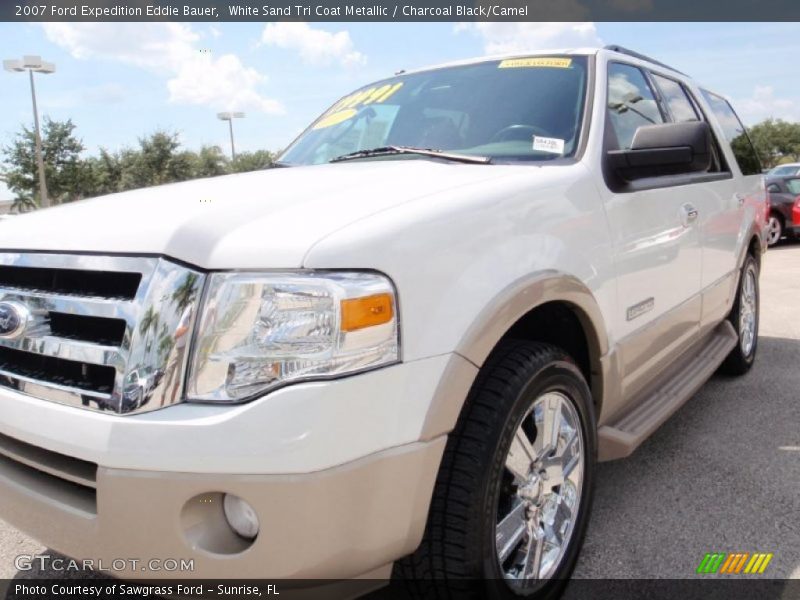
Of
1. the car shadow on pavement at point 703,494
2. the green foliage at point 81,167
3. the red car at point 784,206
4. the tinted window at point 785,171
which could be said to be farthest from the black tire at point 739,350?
the green foliage at point 81,167

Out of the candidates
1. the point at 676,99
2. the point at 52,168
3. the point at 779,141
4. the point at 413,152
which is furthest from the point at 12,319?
the point at 779,141

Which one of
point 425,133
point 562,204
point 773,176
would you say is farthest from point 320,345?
point 773,176

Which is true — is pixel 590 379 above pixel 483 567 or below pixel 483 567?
above

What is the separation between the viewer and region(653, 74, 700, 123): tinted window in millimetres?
3654

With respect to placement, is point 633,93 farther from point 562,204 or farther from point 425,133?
point 562,204

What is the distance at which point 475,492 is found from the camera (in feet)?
5.67

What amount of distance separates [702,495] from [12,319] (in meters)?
2.71

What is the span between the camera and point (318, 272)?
1.54 metres

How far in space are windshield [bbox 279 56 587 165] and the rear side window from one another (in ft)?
6.96

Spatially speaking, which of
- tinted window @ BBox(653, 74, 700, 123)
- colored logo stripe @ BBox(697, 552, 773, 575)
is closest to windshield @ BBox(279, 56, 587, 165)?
tinted window @ BBox(653, 74, 700, 123)

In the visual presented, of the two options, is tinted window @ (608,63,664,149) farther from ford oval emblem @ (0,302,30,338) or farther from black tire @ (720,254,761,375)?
ford oval emblem @ (0,302,30,338)

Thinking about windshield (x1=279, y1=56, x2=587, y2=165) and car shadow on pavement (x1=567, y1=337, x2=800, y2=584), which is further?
windshield (x1=279, y1=56, x2=587, y2=165)

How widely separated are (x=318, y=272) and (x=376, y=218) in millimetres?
228

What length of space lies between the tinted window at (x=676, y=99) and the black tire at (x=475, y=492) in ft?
7.70
